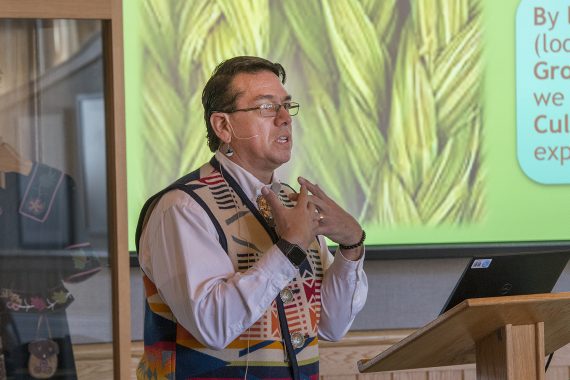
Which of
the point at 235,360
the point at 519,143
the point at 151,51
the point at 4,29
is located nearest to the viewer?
the point at 235,360

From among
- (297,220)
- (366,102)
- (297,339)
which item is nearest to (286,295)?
(297,339)

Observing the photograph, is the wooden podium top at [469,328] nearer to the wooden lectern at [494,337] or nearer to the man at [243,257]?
the wooden lectern at [494,337]

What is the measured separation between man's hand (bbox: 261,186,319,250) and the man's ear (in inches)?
8.2

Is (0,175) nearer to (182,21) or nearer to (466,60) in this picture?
(182,21)

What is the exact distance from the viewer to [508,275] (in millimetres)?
2332

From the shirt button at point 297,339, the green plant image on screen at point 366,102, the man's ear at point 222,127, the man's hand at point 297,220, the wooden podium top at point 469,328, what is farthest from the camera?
the green plant image on screen at point 366,102

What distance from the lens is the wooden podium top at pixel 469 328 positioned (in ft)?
6.76

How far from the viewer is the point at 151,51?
351 centimetres

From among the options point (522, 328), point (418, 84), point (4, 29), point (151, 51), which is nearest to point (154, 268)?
point (522, 328)

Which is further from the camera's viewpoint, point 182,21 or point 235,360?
point 182,21

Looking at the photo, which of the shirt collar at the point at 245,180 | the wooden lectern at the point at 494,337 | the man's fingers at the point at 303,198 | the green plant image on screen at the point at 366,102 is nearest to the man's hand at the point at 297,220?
the man's fingers at the point at 303,198

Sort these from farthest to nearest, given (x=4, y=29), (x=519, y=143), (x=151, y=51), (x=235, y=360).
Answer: (x=519, y=143) → (x=151, y=51) → (x=4, y=29) → (x=235, y=360)

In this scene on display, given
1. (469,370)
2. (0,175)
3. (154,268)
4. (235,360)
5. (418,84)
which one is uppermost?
(418,84)

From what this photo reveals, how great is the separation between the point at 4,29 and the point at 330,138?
128 centimetres
